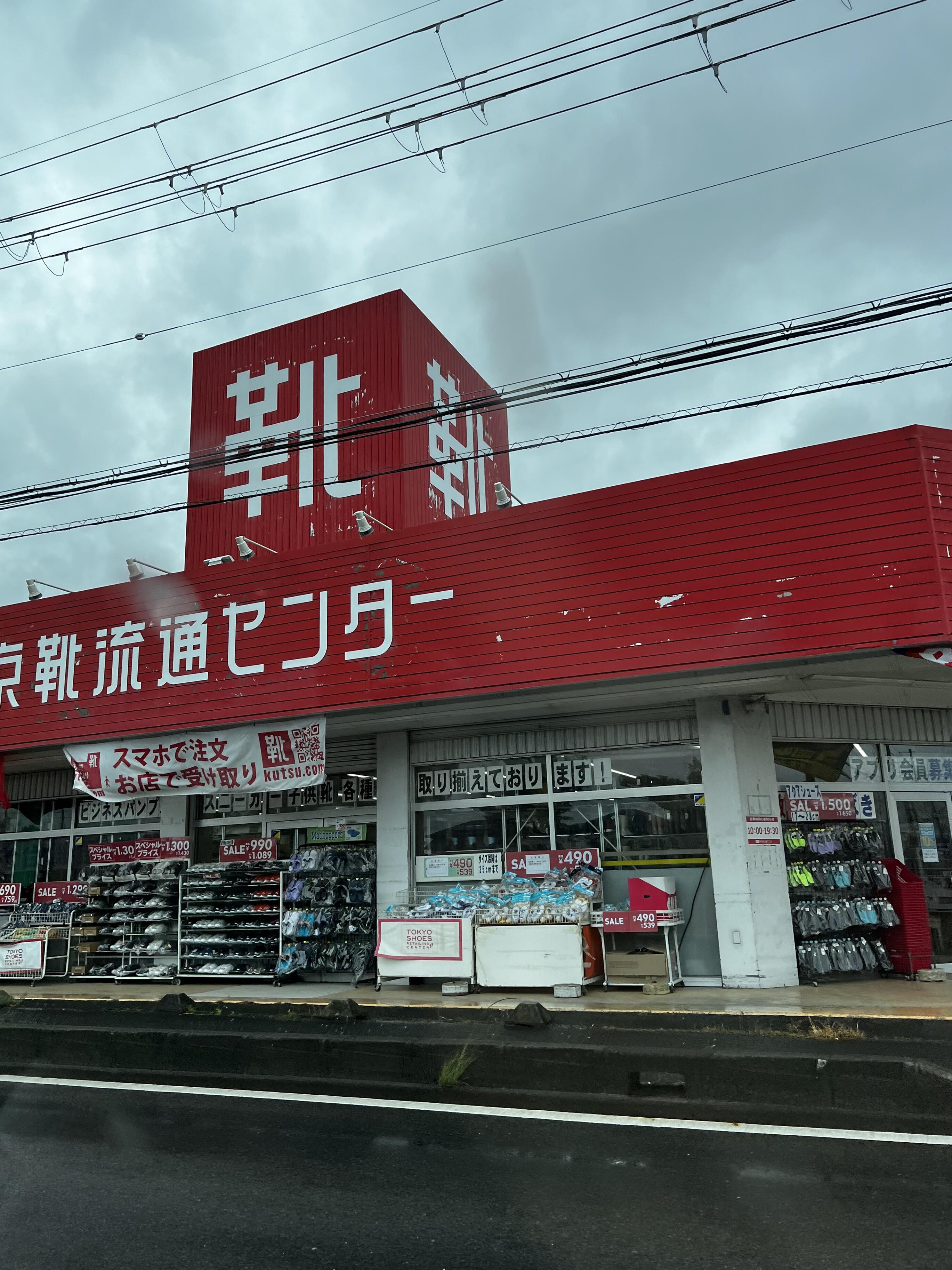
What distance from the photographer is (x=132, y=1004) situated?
10.6 m

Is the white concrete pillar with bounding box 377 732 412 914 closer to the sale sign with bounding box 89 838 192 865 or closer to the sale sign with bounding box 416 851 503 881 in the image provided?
the sale sign with bounding box 416 851 503 881

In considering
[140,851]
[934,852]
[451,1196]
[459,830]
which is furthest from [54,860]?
[934,852]

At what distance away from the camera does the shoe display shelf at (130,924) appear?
13.7 m

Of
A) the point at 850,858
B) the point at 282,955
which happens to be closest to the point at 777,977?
the point at 850,858

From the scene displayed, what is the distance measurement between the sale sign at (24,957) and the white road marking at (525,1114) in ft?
18.0

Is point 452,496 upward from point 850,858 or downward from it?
upward

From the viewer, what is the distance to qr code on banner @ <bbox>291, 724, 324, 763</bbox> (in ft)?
38.7

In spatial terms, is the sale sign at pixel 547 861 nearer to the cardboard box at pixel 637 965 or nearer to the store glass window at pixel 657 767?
the store glass window at pixel 657 767

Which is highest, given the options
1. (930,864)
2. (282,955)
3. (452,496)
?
(452,496)

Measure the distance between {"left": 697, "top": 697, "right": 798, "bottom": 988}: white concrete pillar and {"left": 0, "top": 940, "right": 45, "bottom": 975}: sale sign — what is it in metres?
9.51

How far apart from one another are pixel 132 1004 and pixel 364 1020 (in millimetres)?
2945

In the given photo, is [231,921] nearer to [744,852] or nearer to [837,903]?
[744,852]

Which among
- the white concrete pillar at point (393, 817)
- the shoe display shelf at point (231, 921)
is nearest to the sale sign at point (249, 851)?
the shoe display shelf at point (231, 921)

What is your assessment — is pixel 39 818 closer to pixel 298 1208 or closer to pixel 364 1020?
pixel 364 1020
